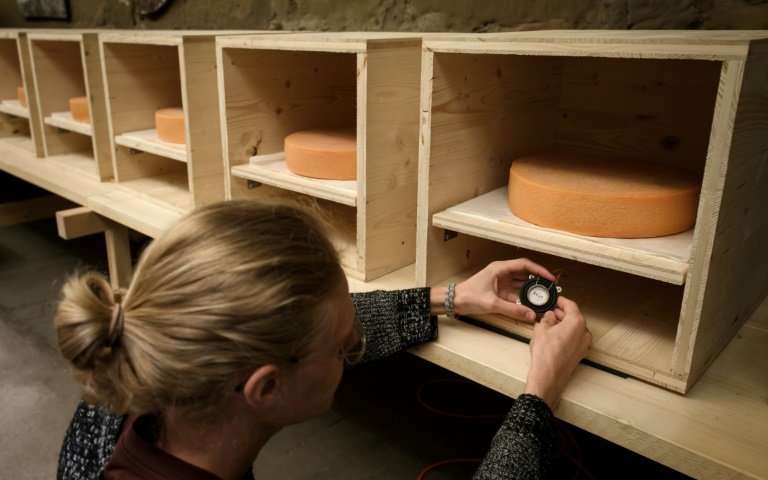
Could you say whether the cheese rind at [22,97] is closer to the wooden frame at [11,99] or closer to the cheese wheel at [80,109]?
the wooden frame at [11,99]

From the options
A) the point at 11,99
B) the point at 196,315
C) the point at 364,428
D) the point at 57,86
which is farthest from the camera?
the point at 11,99

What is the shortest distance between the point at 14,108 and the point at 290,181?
182cm

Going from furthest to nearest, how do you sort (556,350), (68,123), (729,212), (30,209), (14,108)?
(30,209), (14,108), (68,123), (556,350), (729,212)

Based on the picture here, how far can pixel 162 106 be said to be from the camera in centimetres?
204

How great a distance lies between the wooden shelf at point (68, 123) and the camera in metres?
2.07

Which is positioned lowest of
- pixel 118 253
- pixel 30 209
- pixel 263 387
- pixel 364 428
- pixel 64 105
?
pixel 364 428

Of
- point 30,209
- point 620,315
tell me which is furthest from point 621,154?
point 30,209

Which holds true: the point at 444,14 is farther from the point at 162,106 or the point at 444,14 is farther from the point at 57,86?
the point at 57,86

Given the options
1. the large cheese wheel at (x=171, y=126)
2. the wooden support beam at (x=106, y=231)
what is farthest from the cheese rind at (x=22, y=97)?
the large cheese wheel at (x=171, y=126)

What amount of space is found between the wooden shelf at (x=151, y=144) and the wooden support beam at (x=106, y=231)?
235 millimetres

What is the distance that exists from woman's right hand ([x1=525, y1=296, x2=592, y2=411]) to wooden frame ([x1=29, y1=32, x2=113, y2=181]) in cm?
160

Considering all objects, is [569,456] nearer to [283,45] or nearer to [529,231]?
[529,231]

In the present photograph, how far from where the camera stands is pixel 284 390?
0.73m

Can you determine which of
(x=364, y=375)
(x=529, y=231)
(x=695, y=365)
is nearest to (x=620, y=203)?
(x=529, y=231)
